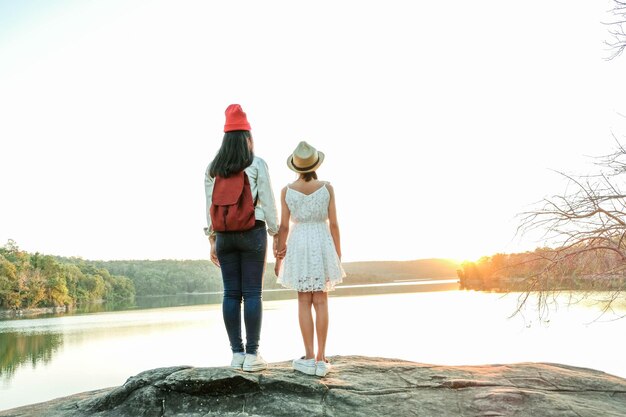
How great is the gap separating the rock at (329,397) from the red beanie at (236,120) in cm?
210

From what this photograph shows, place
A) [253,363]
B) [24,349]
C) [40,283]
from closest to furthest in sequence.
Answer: [253,363] → [24,349] → [40,283]

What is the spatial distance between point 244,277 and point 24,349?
3103cm

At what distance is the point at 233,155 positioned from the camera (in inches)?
199

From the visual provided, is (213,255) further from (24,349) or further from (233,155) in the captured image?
(24,349)

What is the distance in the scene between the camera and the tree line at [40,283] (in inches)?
2776

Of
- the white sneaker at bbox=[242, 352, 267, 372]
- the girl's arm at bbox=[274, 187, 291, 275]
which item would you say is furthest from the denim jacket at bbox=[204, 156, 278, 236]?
the white sneaker at bbox=[242, 352, 267, 372]

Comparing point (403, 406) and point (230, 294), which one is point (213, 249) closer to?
point (230, 294)

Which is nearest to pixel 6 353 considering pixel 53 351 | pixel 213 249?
pixel 53 351

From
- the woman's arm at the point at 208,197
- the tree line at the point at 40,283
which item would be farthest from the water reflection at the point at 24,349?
the tree line at the point at 40,283

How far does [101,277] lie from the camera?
101 metres

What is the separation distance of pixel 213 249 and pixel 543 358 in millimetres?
19461

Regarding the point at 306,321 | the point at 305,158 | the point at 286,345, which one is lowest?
the point at 286,345

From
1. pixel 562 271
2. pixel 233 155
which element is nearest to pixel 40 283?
pixel 562 271

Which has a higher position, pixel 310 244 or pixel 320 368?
pixel 310 244
